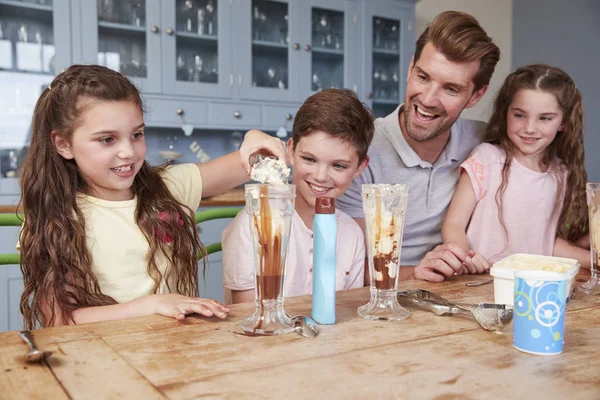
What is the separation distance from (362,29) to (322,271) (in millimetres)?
3394

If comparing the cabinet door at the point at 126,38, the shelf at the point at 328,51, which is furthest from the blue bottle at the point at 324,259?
the shelf at the point at 328,51

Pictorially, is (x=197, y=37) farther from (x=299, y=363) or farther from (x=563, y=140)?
(x=299, y=363)

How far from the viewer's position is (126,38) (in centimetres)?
335

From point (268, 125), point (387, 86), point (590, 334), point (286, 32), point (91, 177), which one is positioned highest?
point (286, 32)

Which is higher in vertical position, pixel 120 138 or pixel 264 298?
pixel 120 138

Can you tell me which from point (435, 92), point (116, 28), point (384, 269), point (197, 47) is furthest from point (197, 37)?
point (384, 269)

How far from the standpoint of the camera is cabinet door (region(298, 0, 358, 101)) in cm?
384

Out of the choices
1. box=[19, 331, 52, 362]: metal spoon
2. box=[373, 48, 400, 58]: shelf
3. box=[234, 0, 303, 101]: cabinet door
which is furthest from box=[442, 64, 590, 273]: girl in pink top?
box=[373, 48, 400, 58]: shelf

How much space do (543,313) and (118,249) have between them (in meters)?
Answer: 0.96

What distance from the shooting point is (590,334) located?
0.88m

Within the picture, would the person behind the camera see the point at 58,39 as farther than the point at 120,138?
Yes

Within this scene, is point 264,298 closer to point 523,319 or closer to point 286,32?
point 523,319

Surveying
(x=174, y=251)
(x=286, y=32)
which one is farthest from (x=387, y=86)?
(x=174, y=251)

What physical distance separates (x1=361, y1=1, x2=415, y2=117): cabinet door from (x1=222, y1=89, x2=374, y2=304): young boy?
260 cm
